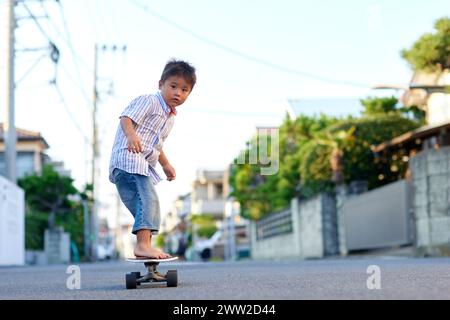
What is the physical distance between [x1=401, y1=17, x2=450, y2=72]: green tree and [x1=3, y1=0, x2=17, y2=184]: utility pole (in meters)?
10.9

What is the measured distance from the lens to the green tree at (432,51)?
2219cm

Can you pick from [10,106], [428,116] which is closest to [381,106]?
[428,116]

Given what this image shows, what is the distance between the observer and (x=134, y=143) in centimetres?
554

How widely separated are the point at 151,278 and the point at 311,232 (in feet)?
74.5

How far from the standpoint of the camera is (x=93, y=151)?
145ft

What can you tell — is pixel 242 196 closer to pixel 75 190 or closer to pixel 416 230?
pixel 75 190

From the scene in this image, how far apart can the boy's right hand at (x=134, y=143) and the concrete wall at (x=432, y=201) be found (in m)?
12.8

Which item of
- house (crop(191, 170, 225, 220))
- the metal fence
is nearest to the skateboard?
the metal fence

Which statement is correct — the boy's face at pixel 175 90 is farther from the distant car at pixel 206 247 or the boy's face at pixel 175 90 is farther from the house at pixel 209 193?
the house at pixel 209 193

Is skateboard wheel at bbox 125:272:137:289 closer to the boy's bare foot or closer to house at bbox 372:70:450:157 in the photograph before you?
the boy's bare foot

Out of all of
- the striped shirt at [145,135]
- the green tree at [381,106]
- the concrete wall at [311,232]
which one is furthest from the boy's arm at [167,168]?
the green tree at [381,106]

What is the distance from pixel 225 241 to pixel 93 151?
51.2 ft

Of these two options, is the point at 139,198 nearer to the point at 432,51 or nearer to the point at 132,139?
the point at 132,139

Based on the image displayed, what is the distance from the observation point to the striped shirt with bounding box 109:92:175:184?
18.9 ft
